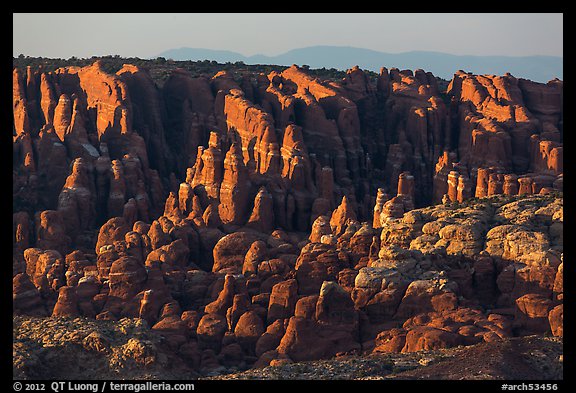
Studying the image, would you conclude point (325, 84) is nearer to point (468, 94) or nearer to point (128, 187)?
point (468, 94)

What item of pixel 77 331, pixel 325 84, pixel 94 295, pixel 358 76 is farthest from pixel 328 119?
pixel 77 331

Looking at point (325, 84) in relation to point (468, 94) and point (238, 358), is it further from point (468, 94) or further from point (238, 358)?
point (238, 358)

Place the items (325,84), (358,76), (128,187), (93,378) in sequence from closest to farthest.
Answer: (93,378), (128,187), (325,84), (358,76)

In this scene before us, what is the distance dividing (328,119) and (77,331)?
2746 inches

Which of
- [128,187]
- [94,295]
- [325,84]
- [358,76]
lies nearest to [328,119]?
[325,84]

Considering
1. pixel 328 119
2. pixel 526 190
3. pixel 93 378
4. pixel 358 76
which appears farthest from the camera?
pixel 358 76

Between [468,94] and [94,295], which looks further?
[468,94]

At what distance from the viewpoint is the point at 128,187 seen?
105500 millimetres

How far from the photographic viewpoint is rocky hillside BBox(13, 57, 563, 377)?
64.3 m

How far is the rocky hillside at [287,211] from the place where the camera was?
64312 mm

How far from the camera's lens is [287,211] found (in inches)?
3932

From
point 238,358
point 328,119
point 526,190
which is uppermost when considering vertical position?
point 328,119
